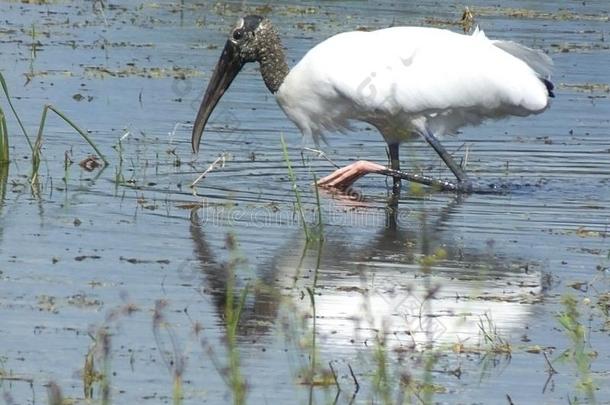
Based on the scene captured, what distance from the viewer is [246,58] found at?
34.9 feet

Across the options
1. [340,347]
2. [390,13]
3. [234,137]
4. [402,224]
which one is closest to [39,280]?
[340,347]

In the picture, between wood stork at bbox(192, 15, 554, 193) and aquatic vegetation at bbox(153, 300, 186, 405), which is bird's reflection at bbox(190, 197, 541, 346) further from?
wood stork at bbox(192, 15, 554, 193)

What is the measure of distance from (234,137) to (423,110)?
190 centimetres

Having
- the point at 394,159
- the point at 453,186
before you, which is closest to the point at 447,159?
the point at 453,186

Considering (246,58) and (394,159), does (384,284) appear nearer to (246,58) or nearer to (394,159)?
(394,159)

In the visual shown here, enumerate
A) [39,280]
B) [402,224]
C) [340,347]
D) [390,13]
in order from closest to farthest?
[340,347]
[39,280]
[402,224]
[390,13]

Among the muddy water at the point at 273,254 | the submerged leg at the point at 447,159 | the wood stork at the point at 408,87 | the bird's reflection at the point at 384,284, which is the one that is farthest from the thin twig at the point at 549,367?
the submerged leg at the point at 447,159

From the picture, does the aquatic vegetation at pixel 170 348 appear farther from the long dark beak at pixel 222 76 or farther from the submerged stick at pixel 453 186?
the long dark beak at pixel 222 76

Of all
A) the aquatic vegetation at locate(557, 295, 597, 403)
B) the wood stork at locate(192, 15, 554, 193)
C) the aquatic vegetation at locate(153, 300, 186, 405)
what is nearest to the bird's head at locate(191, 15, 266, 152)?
the wood stork at locate(192, 15, 554, 193)

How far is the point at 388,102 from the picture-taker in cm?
972

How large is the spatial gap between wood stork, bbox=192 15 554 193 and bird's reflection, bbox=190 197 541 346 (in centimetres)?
98

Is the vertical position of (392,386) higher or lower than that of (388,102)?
lower

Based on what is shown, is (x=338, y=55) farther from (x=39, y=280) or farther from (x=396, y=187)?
(x=39, y=280)

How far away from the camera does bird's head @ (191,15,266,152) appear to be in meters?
10.5
